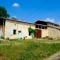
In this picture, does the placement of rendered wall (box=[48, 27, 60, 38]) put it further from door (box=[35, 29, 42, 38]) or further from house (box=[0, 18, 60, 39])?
door (box=[35, 29, 42, 38])

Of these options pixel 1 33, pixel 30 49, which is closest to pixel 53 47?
pixel 30 49

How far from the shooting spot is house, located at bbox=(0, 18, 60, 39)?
142 ft

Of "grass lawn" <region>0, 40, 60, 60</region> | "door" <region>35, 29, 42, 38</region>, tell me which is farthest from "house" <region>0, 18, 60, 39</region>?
"grass lawn" <region>0, 40, 60, 60</region>

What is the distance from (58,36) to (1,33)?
17.0 metres

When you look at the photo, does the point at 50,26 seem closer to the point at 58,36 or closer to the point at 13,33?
the point at 58,36

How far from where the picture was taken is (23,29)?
1863 inches

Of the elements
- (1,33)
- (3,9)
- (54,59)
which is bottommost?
(54,59)

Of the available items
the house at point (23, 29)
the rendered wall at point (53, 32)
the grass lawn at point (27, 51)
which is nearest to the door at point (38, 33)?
the house at point (23, 29)

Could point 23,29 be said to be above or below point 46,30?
below

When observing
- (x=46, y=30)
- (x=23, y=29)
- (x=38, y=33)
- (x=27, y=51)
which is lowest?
(x=27, y=51)

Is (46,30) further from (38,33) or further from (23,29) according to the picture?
(23,29)

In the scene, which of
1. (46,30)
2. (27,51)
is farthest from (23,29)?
(27,51)

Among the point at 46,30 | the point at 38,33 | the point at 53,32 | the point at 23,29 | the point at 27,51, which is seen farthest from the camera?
the point at 53,32

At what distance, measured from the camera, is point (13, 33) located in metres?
45.0
